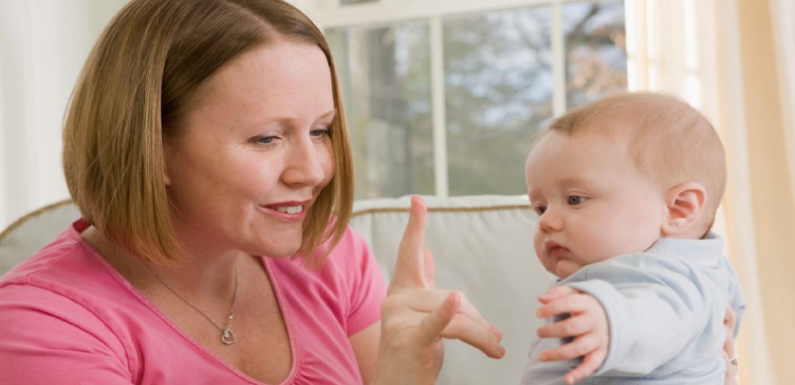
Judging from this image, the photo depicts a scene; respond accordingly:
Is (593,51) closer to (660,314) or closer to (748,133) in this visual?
(748,133)

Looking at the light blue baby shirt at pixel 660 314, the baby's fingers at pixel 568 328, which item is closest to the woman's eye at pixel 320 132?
the light blue baby shirt at pixel 660 314

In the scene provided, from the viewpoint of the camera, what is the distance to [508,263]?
72.7 inches

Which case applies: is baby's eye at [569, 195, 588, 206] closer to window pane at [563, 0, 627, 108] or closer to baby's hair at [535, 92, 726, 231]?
baby's hair at [535, 92, 726, 231]

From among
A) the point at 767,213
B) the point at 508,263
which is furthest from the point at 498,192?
the point at 508,263

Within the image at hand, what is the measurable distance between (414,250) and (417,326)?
13 cm

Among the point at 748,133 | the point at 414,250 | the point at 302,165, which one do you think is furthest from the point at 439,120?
the point at 414,250

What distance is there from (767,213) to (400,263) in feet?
5.15

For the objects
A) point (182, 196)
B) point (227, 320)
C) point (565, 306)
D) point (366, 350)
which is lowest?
point (366, 350)

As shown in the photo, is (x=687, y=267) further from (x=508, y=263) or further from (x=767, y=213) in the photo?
(x=767, y=213)

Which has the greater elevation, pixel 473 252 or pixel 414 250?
pixel 414 250

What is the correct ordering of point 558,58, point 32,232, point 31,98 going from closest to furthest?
point 32,232 → point 31,98 → point 558,58

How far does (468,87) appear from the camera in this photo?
11.5 ft

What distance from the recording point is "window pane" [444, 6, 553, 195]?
3.44 metres

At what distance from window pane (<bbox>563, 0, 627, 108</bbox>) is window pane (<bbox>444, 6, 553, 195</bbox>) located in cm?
10
